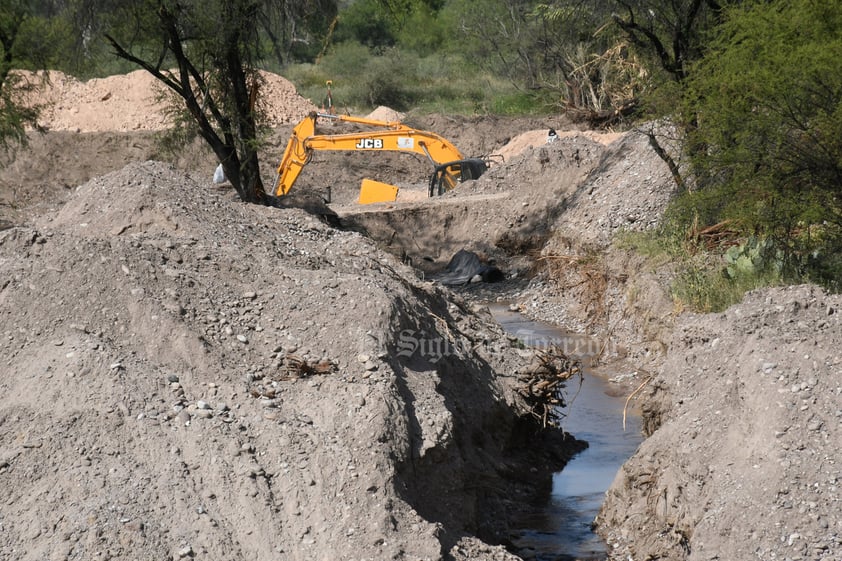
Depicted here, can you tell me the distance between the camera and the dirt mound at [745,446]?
6.77 m

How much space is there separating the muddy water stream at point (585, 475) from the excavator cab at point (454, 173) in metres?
8.86

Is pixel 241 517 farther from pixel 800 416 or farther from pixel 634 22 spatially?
pixel 634 22

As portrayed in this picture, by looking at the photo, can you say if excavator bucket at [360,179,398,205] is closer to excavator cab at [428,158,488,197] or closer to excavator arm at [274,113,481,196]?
excavator cab at [428,158,488,197]

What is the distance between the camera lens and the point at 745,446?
7.42m

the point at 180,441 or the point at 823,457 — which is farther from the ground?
the point at 823,457

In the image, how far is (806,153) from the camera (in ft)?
32.4

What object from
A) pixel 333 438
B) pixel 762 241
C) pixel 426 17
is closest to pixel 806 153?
pixel 762 241

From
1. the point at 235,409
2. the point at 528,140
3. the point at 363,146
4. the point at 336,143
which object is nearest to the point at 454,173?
the point at 363,146

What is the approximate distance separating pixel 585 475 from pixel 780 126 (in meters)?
3.87

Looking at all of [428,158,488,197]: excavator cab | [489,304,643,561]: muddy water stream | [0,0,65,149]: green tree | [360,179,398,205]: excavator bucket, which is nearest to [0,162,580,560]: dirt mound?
[489,304,643,561]: muddy water stream

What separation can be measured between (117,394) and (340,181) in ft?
74.1

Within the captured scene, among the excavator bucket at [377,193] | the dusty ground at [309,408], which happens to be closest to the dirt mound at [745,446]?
the dusty ground at [309,408]

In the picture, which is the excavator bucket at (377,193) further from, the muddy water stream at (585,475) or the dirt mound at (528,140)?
the muddy water stream at (585,475)

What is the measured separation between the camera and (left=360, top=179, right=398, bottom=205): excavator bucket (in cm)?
2325
